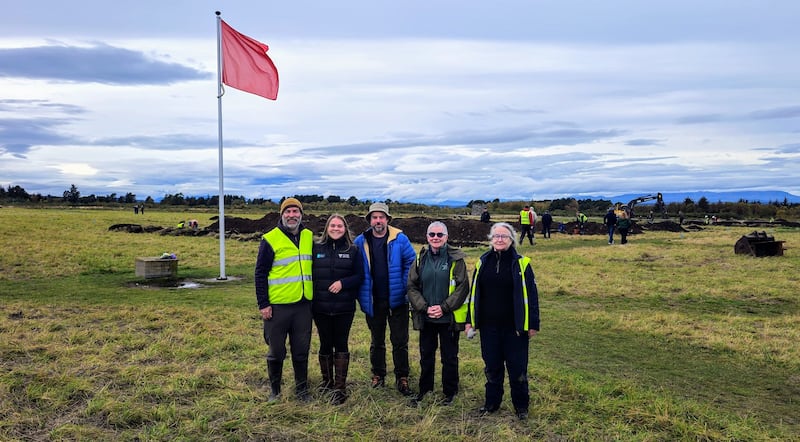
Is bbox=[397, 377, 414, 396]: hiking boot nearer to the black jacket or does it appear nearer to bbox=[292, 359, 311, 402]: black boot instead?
bbox=[292, 359, 311, 402]: black boot

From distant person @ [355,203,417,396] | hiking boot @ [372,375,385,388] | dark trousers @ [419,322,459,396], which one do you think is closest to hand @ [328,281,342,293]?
distant person @ [355,203,417,396]

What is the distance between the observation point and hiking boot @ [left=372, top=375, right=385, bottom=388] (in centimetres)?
564

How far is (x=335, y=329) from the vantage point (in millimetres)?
5195

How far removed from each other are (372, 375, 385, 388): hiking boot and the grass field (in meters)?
0.15

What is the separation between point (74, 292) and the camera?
38.8 ft

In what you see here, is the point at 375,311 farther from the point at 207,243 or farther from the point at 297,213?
the point at 207,243

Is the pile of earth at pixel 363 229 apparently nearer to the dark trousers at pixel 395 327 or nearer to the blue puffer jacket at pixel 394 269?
the dark trousers at pixel 395 327

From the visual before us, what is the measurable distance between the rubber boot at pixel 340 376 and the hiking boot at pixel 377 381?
454 millimetres

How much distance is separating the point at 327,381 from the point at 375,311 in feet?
2.70

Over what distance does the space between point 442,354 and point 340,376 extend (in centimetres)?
99

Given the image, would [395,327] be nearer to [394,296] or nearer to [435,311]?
[394,296]

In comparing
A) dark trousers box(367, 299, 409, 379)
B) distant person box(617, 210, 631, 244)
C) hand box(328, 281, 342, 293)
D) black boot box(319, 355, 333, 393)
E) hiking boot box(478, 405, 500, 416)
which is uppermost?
distant person box(617, 210, 631, 244)

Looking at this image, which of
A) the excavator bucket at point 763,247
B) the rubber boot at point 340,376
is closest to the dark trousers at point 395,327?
the rubber boot at point 340,376

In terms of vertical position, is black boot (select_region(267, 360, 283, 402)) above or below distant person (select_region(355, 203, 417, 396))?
below
